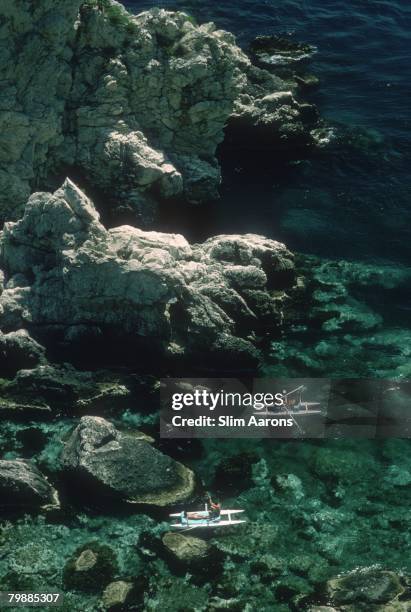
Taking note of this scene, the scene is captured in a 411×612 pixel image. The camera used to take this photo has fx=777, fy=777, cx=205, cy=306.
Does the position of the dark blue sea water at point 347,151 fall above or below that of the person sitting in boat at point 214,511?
above

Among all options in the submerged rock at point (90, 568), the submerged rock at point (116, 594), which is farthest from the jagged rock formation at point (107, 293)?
the submerged rock at point (116, 594)

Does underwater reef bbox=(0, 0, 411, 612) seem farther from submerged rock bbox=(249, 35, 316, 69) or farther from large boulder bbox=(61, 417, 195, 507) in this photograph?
submerged rock bbox=(249, 35, 316, 69)

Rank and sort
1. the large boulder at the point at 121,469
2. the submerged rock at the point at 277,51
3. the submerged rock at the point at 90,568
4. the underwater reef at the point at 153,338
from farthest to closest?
the submerged rock at the point at 277,51, the large boulder at the point at 121,469, the underwater reef at the point at 153,338, the submerged rock at the point at 90,568

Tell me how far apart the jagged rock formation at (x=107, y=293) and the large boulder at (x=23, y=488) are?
9.23 meters

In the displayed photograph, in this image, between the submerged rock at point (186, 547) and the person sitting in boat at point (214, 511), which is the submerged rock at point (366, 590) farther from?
the person sitting in boat at point (214, 511)

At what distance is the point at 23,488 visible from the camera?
130ft

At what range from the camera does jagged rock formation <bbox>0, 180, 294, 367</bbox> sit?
155ft

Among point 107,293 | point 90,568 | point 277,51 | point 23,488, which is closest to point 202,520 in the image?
point 90,568

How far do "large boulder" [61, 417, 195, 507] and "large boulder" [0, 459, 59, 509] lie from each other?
1.53m

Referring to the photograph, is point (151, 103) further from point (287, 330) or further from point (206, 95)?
point (287, 330)

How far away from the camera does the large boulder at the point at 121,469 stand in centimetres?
4062

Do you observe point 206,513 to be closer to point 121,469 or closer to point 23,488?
point 121,469

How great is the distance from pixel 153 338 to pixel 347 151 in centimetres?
3036

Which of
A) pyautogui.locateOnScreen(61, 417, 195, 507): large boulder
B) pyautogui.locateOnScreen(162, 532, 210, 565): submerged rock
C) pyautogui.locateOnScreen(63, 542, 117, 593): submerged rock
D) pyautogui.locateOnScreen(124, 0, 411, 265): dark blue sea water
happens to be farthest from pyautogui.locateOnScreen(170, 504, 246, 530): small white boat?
pyautogui.locateOnScreen(124, 0, 411, 265): dark blue sea water
